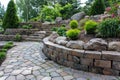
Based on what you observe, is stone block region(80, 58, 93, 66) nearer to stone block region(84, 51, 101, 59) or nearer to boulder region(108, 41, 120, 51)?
stone block region(84, 51, 101, 59)

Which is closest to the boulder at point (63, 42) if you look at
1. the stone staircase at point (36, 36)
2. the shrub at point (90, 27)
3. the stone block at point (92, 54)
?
the shrub at point (90, 27)

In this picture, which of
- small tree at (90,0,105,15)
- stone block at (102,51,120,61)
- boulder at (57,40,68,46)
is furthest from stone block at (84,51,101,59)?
small tree at (90,0,105,15)

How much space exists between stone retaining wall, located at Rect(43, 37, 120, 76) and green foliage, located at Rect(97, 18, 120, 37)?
0.62 meters

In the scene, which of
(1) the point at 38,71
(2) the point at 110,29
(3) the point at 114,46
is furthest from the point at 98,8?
(1) the point at 38,71

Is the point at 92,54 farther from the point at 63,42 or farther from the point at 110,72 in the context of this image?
the point at 63,42

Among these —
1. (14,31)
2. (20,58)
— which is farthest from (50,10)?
(20,58)

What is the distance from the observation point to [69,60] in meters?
3.46

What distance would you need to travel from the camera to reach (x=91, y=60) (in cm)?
310

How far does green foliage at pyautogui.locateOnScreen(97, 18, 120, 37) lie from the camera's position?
3.40 m

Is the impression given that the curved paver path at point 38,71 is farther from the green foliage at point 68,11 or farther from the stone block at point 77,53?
the green foliage at point 68,11

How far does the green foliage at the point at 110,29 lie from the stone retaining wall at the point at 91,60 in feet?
2.04

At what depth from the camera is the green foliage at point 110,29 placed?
340 centimetres

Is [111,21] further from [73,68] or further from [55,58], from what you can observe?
[55,58]

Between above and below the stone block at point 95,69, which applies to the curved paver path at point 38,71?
below
